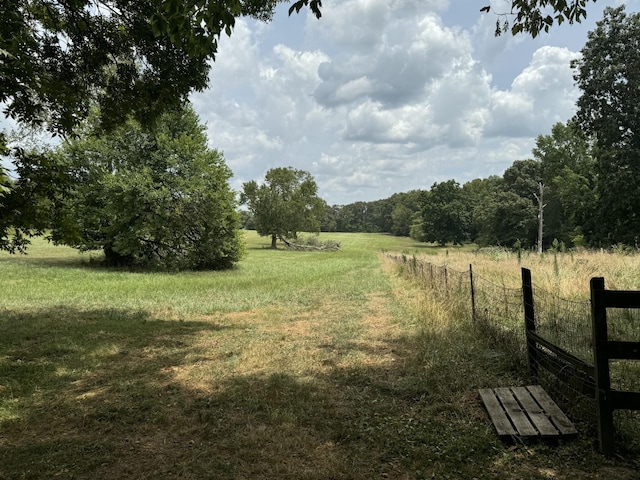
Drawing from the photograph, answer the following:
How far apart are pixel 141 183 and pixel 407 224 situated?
92523 mm

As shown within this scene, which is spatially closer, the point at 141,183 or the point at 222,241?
the point at 141,183

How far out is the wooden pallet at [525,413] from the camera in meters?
3.89

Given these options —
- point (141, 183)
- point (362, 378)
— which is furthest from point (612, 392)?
point (141, 183)

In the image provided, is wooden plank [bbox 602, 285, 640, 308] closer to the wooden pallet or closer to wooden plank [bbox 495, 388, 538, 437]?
the wooden pallet

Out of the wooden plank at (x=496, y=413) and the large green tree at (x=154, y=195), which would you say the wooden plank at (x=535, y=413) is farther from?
the large green tree at (x=154, y=195)

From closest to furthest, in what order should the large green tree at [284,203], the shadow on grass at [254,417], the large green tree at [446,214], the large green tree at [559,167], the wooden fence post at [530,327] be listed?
the shadow on grass at [254,417], the wooden fence post at [530,327], the large green tree at [559,167], the large green tree at [284,203], the large green tree at [446,214]

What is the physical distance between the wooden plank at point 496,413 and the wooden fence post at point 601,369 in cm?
73

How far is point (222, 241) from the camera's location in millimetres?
27359

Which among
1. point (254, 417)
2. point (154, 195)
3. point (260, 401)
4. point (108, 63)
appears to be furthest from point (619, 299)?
point (154, 195)

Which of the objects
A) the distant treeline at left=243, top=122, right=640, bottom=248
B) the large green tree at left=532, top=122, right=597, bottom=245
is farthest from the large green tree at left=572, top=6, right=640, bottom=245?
the large green tree at left=532, top=122, right=597, bottom=245

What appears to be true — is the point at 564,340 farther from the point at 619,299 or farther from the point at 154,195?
the point at 154,195

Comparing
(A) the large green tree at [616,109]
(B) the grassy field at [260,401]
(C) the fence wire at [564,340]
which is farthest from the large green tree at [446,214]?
(B) the grassy field at [260,401]

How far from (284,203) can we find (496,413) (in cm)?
6140

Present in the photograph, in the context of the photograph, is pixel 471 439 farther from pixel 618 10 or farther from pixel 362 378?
pixel 618 10
